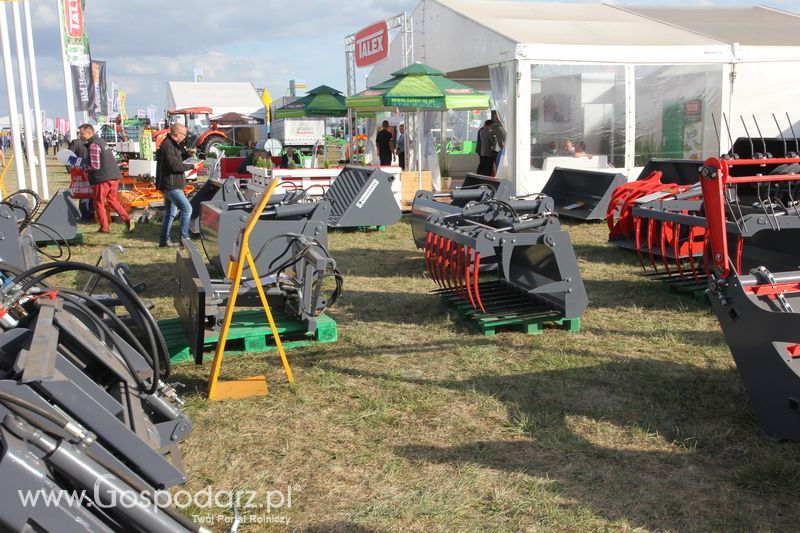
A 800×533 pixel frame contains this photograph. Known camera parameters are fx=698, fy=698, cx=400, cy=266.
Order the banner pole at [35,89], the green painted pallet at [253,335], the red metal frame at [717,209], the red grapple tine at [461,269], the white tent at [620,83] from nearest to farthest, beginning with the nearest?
the red metal frame at [717,209] < the green painted pallet at [253,335] < the red grapple tine at [461,269] < the white tent at [620,83] < the banner pole at [35,89]

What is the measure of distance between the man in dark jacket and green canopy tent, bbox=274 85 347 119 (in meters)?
7.25

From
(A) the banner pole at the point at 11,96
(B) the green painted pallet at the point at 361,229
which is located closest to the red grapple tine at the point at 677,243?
(B) the green painted pallet at the point at 361,229

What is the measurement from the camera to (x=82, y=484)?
2254mm

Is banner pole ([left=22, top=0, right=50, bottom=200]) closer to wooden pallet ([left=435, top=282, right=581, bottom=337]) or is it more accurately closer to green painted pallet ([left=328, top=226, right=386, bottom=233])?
green painted pallet ([left=328, top=226, right=386, bottom=233])

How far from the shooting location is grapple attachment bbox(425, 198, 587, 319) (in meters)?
5.75

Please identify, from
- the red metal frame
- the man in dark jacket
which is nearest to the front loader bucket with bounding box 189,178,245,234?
the man in dark jacket

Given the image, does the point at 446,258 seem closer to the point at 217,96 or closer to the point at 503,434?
the point at 503,434

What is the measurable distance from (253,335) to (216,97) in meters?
40.6

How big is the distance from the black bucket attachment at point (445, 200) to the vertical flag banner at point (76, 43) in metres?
12.4

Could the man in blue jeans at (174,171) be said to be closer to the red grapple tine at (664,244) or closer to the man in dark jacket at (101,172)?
the man in dark jacket at (101,172)

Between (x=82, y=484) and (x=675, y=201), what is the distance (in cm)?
637

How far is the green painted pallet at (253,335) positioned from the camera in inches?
209

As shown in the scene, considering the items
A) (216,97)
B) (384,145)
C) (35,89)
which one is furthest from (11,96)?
(216,97)

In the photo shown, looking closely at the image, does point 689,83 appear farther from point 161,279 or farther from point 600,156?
point 161,279
